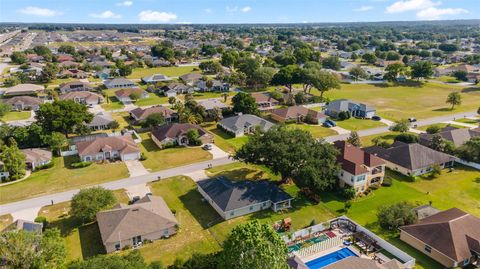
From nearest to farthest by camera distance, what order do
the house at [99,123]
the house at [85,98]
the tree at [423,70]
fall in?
the house at [99,123]
the house at [85,98]
the tree at [423,70]

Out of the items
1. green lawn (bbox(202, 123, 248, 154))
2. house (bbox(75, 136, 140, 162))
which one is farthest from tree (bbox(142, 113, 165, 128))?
house (bbox(75, 136, 140, 162))

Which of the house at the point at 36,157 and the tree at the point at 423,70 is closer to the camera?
the house at the point at 36,157

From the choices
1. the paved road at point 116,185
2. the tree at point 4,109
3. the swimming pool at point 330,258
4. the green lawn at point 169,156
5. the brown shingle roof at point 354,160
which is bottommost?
the swimming pool at point 330,258

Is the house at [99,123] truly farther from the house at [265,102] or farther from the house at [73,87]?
the house at [265,102]

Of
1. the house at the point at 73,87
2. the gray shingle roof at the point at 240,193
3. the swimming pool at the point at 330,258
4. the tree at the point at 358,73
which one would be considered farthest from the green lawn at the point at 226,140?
the tree at the point at 358,73

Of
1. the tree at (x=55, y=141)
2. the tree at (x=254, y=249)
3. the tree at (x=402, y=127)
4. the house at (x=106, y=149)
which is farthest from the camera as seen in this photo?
the tree at (x=402, y=127)

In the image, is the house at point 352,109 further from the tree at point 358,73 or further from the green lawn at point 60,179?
the tree at point 358,73

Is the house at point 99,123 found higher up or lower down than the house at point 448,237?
higher up
